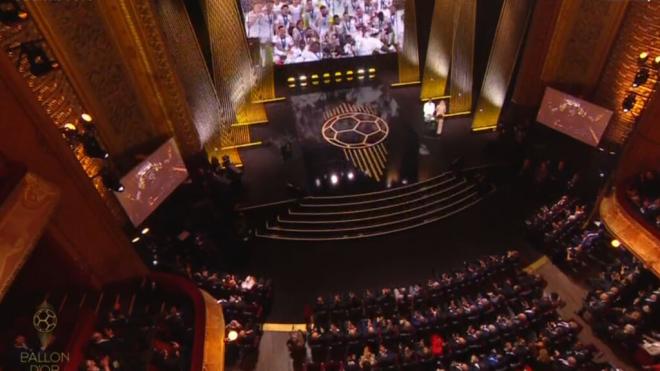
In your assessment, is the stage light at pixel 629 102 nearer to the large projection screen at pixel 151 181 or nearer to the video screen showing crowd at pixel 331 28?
the video screen showing crowd at pixel 331 28

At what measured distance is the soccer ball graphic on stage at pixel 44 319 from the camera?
→ 25.5 ft

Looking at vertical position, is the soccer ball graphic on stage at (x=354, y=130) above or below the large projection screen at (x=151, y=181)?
below

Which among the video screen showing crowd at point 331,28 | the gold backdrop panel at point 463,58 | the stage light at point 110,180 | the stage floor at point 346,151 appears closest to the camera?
the stage light at point 110,180

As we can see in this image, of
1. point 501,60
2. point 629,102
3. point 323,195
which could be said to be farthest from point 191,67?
point 629,102

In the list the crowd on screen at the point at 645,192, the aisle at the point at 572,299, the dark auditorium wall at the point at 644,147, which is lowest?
the aisle at the point at 572,299

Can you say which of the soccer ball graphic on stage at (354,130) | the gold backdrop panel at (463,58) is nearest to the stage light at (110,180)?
the soccer ball graphic on stage at (354,130)

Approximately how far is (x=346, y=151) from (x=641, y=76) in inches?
325

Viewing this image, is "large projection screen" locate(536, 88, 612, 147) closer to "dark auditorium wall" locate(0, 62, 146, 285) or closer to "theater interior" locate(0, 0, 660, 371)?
"theater interior" locate(0, 0, 660, 371)

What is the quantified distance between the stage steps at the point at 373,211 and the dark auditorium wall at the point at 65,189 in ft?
16.0

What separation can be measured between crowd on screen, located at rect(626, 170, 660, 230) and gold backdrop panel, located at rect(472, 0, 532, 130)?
504 cm

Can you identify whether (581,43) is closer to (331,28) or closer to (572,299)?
(572,299)

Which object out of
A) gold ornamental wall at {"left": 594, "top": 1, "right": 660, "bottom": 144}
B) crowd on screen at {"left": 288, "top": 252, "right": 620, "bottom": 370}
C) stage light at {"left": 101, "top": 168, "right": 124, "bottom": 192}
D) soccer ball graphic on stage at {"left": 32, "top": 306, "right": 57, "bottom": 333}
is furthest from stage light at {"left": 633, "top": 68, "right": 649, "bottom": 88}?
soccer ball graphic on stage at {"left": 32, "top": 306, "right": 57, "bottom": 333}

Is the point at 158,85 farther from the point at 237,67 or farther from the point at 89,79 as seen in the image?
the point at 237,67

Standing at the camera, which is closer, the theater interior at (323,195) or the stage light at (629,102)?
the theater interior at (323,195)
